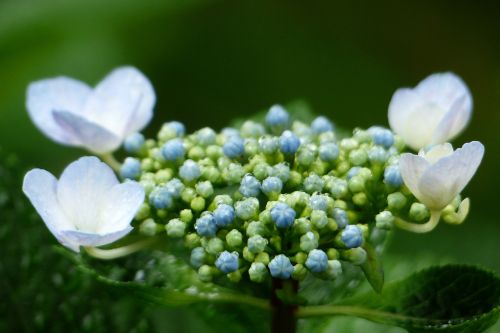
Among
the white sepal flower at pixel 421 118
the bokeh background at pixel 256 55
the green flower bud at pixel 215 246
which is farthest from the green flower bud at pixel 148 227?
the bokeh background at pixel 256 55

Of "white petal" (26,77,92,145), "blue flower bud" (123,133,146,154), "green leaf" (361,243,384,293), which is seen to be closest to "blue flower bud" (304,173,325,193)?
"green leaf" (361,243,384,293)

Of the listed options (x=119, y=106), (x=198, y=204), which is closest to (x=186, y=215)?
(x=198, y=204)

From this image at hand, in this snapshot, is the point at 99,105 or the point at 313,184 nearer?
the point at 313,184

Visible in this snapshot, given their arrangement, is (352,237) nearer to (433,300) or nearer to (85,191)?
(433,300)

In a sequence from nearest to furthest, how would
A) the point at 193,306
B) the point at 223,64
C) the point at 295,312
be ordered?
the point at 295,312
the point at 193,306
the point at 223,64

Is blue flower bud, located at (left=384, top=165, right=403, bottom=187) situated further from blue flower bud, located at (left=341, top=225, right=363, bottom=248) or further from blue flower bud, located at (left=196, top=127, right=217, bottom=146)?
blue flower bud, located at (left=196, top=127, right=217, bottom=146)

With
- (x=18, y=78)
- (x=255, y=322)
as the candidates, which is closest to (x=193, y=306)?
(x=255, y=322)

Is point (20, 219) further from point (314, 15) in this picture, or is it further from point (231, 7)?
point (314, 15)
